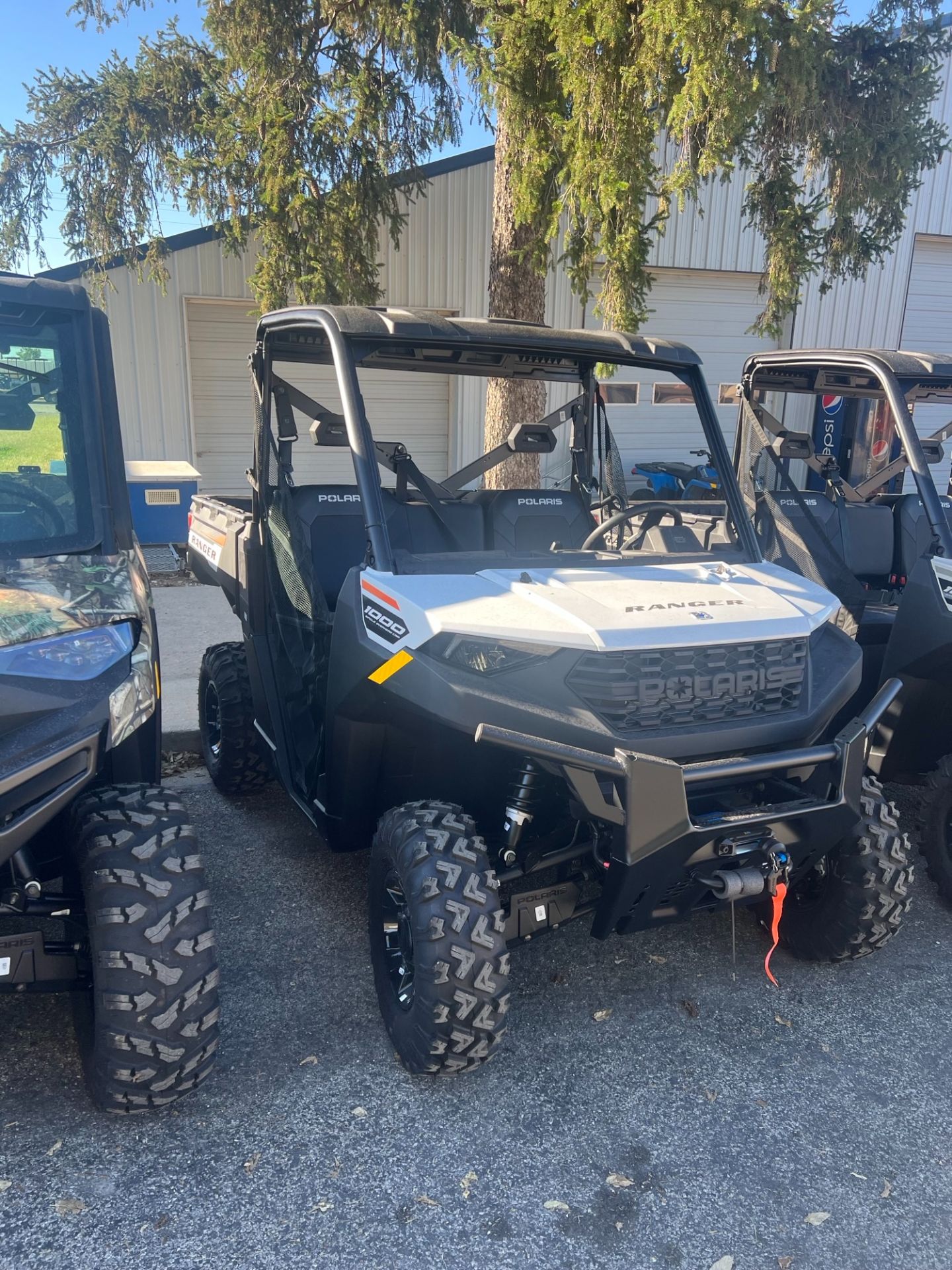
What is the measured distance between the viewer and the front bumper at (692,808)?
7.93 feet

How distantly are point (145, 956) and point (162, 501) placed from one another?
22.7 ft

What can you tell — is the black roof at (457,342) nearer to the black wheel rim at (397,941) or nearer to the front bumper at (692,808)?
the front bumper at (692,808)

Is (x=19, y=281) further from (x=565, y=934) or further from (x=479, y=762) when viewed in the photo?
(x=565, y=934)

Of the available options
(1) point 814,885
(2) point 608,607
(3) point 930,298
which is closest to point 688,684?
(2) point 608,607

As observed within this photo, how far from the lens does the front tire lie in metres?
2.47

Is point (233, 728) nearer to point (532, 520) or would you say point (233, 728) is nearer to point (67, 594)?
point (532, 520)

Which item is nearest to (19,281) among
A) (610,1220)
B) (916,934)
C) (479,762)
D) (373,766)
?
(373,766)

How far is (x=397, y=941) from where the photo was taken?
292 centimetres

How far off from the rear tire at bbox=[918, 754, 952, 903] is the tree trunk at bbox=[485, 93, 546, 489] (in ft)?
14.5

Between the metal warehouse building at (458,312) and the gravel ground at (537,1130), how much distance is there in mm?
7699

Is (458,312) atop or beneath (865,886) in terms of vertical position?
atop

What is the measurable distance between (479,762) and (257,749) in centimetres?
184

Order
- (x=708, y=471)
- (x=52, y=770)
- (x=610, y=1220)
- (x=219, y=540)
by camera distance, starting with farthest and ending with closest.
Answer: (x=708, y=471), (x=219, y=540), (x=610, y=1220), (x=52, y=770)

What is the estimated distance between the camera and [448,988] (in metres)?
2.46
